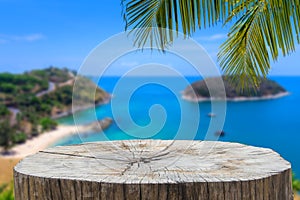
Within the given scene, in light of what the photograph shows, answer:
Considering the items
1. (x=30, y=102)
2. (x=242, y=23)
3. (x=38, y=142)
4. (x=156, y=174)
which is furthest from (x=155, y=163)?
(x=30, y=102)

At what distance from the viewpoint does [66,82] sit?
21.0 m

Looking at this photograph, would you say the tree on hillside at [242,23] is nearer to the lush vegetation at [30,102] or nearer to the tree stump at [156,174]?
the tree stump at [156,174]

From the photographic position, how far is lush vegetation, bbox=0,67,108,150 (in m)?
17.6

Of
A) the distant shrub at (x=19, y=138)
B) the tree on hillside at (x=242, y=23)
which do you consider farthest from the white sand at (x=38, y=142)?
the tree on hillside at (x=242, y=23)

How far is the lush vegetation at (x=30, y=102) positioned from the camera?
691 inches

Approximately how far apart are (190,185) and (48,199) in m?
0.63

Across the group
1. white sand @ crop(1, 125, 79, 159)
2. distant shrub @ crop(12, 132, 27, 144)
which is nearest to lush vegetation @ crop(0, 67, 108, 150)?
distant shrub @ crop(12, 132, 27, 144)

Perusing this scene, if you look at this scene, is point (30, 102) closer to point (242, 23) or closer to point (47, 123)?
point (47, 123)

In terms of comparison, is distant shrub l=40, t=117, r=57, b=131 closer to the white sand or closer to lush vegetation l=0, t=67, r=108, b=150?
lush vegetation l=0, t=67, r=108, b=150

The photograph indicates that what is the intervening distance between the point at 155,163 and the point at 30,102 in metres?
18.1

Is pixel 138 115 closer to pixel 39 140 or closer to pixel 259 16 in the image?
pixel 259 16

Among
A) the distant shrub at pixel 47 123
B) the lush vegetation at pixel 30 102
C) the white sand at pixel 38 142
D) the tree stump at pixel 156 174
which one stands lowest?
the white sand at pixel 38 142

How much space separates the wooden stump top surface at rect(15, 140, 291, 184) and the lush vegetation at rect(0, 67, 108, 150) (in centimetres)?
1323

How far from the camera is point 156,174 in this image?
6.01 ft
